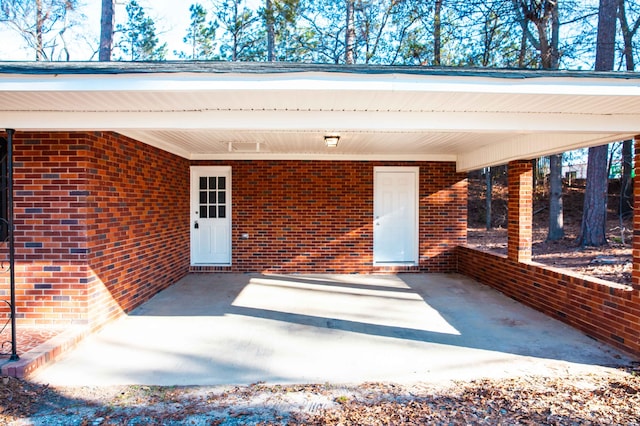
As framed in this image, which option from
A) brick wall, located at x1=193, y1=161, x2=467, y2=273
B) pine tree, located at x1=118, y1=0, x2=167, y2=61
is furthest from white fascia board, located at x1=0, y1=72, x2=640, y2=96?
pine tree, located at x1=118, y1=0, x2=167, y2=61

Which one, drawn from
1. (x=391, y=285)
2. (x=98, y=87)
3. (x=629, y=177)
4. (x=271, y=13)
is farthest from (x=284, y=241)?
(x=629, y=177)

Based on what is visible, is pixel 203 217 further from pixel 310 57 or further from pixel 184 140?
pixel 310 57

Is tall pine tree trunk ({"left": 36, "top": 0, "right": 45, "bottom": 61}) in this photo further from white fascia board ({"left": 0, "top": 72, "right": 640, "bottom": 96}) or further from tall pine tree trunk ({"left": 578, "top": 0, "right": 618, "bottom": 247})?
tall pine tree trunk ({"left": 578, "top": 0, "right": 618, "bottom": 247})

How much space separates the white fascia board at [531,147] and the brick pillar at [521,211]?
0.26 m

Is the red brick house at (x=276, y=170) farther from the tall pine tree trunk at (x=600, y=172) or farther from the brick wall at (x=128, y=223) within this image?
the tall pine tree trunk at (x=600, y=172)

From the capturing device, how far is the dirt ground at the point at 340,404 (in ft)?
9.66

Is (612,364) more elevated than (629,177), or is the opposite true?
(629,177)

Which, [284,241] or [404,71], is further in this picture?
[284,241]

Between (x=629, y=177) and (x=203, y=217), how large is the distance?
16711 millimetres

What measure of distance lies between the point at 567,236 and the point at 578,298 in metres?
9.14

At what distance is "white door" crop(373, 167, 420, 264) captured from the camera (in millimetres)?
8688

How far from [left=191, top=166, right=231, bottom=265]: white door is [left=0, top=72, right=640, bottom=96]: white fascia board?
530 centimetres

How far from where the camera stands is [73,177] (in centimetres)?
460

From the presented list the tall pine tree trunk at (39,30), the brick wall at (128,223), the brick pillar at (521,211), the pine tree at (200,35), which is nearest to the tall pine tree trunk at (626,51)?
the brick pillar at (521,211)
